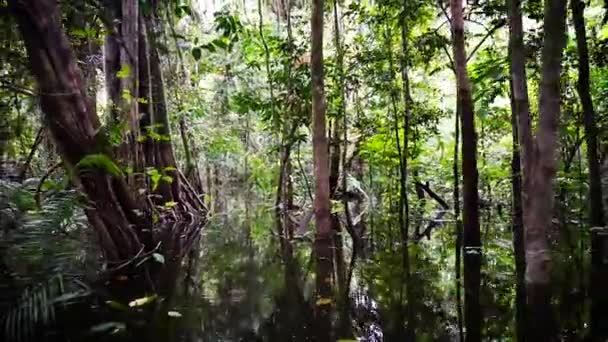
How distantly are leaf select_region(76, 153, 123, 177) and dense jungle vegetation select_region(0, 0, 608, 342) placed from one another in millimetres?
28

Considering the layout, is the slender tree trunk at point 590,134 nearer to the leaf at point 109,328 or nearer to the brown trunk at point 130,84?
the leaf at point 109,328

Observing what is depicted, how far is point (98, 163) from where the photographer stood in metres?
5.65

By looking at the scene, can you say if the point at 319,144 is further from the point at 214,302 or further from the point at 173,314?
the point at 173,314

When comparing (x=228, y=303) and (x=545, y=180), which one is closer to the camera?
(x=545, y=180)

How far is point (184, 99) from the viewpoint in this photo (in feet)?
46.1

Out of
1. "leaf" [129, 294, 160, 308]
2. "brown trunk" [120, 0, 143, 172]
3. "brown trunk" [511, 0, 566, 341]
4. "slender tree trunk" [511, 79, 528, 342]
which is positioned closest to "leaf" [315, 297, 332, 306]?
"leaf" [129, 294, 160, 308]

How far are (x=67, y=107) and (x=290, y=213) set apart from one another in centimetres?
842

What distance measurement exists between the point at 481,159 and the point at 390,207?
3540mm

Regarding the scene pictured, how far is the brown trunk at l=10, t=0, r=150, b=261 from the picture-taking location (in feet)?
18.3

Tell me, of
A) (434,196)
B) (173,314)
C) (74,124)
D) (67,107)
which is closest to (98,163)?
(74,124)

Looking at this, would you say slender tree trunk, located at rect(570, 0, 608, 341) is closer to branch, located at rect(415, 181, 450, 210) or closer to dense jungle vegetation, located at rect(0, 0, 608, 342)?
dense jungle vegetation, located at rect(0, 0, 608, 342)

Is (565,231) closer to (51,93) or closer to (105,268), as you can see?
(105,268)

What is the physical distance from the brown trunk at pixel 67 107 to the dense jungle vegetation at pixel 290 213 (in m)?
0.02

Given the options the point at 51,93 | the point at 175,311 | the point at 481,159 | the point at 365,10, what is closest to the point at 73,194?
the point at 51,93
